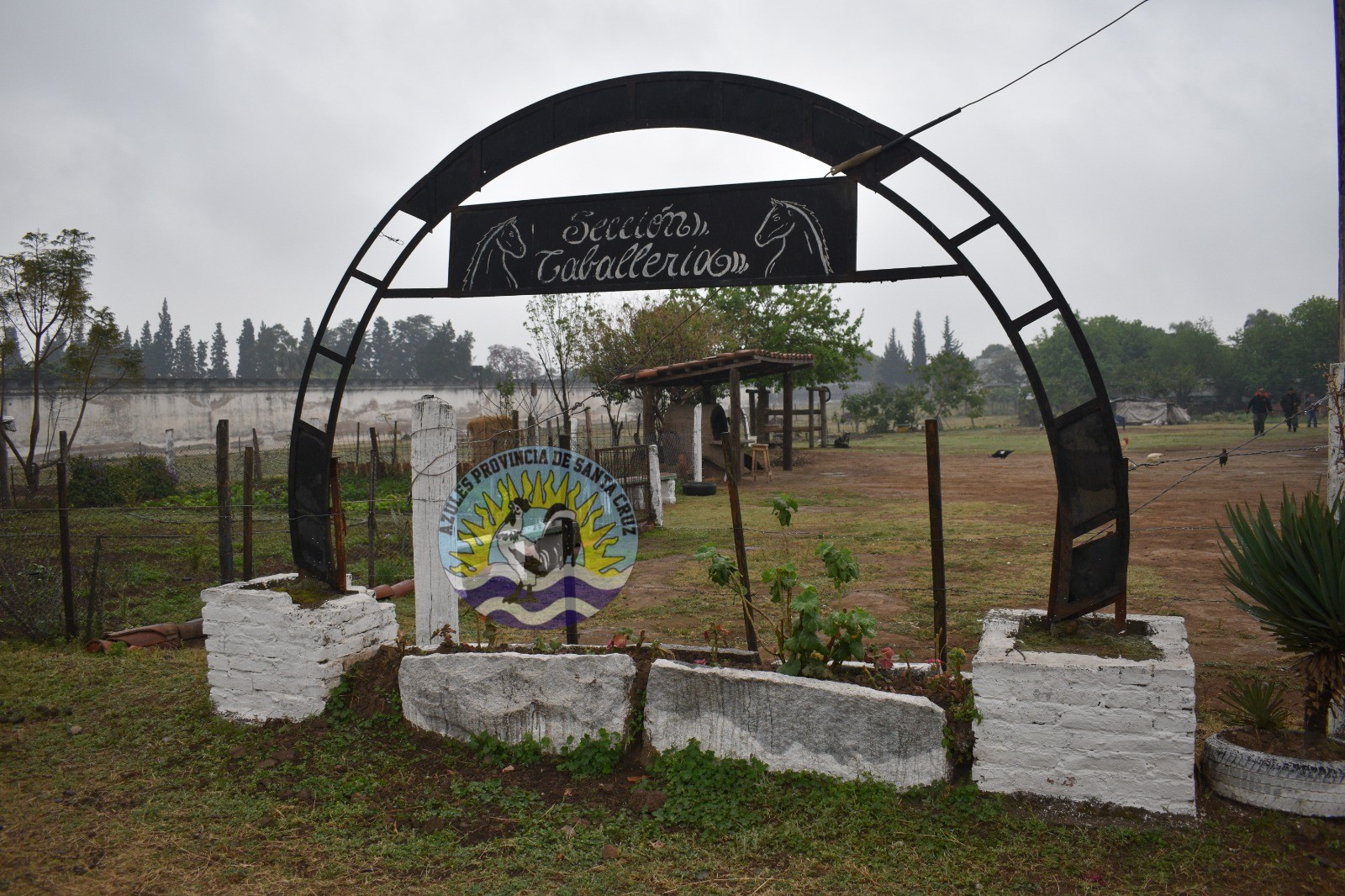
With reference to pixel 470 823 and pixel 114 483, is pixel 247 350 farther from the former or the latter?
pixel 470 823

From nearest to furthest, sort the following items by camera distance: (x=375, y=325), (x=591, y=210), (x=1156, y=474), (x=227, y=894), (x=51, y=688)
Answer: (x=227, y=894) < (x=591, y=210) < (x=51, y=688) < (x=1156, y=474) < (x=375, y=325)

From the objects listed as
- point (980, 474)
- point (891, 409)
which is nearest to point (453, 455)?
point (980, 474)

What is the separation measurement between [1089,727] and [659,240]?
10.3 feet

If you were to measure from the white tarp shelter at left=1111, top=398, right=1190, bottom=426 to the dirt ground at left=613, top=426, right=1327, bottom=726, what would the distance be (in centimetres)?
2106

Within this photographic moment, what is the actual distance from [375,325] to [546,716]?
76.1 metres

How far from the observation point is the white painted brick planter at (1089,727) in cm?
334

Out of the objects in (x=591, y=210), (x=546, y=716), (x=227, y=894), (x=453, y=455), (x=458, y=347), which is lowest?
(x=227, y=894)

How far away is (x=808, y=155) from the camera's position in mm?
4445

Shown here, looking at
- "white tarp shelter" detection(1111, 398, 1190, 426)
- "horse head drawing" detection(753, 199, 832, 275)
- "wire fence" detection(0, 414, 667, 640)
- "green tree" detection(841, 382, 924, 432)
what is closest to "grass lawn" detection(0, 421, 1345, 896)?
"wire fence" detection(0, 414, 667, 640)

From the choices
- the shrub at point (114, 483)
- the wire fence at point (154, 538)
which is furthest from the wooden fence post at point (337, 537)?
the shrub at point (114, 483)

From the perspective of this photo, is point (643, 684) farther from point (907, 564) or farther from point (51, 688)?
point (907, 564)

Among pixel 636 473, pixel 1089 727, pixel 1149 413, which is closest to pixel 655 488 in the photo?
pixel 636 473

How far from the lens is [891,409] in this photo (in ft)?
145

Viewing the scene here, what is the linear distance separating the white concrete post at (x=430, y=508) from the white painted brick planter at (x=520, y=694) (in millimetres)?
577
